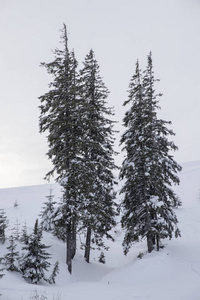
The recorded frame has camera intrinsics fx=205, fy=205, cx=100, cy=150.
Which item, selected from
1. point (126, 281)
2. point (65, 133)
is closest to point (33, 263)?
point (126, 281)

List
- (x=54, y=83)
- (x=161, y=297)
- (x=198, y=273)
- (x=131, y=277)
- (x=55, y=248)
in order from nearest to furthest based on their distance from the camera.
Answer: (x=161, y=297)
(x=198, y=273)
(x=131, y=277)
(x=54, y=83)
(x=55, y=248)

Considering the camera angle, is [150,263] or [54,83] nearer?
[150,263]

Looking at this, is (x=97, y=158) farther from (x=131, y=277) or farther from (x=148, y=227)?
Result: (x=131, y=277)

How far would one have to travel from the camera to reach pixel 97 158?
16812 mm

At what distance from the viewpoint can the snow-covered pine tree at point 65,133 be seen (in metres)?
12.9

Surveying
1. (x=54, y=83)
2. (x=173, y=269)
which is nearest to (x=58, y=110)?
(x=54, y=83)

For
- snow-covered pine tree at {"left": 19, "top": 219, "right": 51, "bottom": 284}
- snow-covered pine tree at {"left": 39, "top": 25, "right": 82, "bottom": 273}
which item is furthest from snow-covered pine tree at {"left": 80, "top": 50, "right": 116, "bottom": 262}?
snow-covered pine tree at {"left": 19, "top": 219, "right": 51, "bottom": 284}

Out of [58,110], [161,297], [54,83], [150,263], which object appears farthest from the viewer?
[54,83]

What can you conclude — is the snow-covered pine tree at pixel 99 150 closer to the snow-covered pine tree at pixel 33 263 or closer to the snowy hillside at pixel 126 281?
the snowy hillside at pixel 126 281

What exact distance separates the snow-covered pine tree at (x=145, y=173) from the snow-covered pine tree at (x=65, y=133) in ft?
12.9

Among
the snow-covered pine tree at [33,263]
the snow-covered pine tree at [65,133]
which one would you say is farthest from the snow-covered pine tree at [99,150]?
the snow-covered pine tree at [33,263]

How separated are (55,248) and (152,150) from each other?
1023cm

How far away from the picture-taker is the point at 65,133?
44.4ft

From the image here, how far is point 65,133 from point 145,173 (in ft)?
19.8
